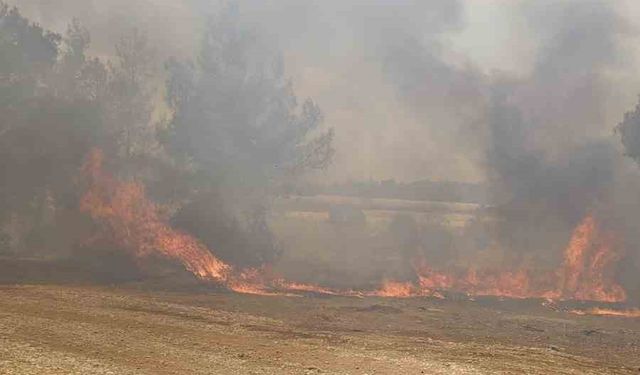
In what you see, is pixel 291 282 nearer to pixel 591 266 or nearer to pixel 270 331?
pixel 270 331

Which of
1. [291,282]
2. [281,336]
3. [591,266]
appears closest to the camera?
[281,336]

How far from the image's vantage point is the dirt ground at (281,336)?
16.2 meters

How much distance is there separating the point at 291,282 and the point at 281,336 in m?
16.1

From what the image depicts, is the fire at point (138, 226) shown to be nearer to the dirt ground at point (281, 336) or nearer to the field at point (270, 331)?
the field at point (270, 331)

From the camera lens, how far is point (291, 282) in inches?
1464

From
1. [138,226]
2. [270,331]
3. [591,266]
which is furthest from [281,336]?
[591,266]

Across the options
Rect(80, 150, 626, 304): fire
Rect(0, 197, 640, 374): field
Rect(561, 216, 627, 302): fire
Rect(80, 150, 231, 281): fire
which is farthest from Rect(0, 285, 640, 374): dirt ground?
Rect(561, 216, 627, 302): fire

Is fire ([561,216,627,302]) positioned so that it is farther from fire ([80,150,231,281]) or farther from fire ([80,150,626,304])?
fire ([80,150,231,281])

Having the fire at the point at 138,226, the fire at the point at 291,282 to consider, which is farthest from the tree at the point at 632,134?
the fire at the point at 138,226

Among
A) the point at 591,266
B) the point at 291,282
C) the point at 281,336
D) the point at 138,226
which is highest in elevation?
the point at 591,266

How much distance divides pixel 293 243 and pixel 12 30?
98.9ft

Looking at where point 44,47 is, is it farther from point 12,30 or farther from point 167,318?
point 167,318

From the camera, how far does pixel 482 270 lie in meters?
42.2

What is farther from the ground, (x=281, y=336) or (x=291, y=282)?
(x=291, y=282)
